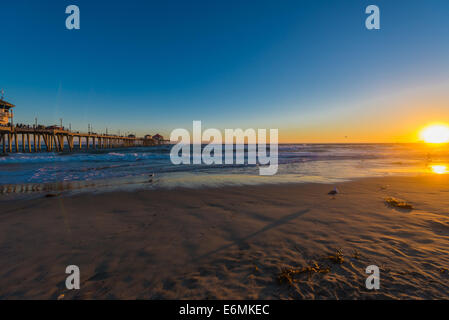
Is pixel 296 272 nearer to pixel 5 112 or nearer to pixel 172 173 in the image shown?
pixel 172 173

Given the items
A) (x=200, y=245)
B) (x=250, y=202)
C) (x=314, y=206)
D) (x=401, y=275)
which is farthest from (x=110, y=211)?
(x=401, y=275)

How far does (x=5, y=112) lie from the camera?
34.0m

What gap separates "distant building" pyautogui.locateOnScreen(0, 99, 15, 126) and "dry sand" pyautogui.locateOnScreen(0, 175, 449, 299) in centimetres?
4121

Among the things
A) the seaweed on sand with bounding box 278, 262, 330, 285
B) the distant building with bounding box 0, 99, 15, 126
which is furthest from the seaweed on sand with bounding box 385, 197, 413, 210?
the distant building with bounding box 0, 99, 15, 126

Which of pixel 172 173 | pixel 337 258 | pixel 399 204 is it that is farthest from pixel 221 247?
pixel 172 173

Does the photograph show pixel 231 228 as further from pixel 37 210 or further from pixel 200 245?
pixel 37 210

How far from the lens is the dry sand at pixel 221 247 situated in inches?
104

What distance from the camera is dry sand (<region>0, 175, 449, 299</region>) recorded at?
2.65 metres

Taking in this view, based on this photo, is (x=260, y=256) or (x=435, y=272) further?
(x=260, y=256)

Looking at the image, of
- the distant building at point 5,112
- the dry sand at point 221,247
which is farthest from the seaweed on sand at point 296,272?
the distant building at point 5,112

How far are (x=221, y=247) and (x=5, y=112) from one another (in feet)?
165

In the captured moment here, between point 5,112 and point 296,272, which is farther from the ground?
point 5,112
